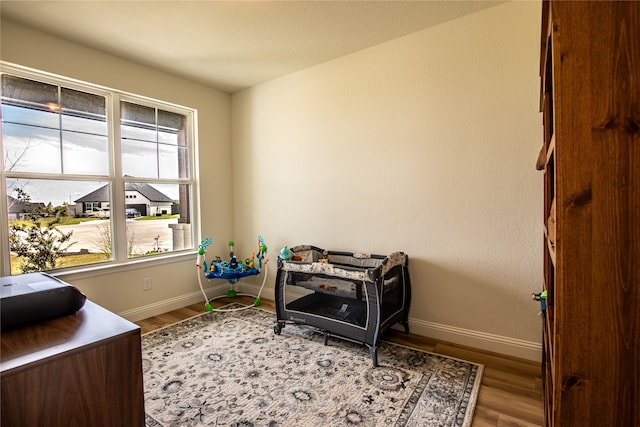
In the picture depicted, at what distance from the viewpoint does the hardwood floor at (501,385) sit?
1627mm

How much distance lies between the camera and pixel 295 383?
1942mm

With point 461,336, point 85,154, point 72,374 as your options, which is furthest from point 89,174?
point 461,336

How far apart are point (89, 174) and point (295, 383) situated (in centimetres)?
252

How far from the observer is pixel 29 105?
2486 millimetres

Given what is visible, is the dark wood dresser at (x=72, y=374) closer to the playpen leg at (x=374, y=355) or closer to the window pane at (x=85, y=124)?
the playpen leg at (x=374, y=355)

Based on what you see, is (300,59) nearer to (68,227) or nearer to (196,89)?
(196,89)

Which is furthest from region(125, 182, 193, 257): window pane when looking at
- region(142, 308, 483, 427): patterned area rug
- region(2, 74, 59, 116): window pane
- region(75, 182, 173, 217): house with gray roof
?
region(142, 308, 483, 427): patterned area rug

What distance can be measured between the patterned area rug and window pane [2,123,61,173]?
1.64m

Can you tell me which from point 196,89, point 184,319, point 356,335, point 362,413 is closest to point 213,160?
point 196,89

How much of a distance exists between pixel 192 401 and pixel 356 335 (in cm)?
112

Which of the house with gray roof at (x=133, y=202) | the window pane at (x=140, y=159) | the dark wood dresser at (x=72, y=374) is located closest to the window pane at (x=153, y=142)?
the window pane at (x=140, y=159)

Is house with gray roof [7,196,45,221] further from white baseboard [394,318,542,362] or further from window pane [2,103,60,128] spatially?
white baseboard [394,318,542,362]

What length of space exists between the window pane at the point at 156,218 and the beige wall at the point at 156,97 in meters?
0.19

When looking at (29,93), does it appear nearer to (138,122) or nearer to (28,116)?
(28,116)
